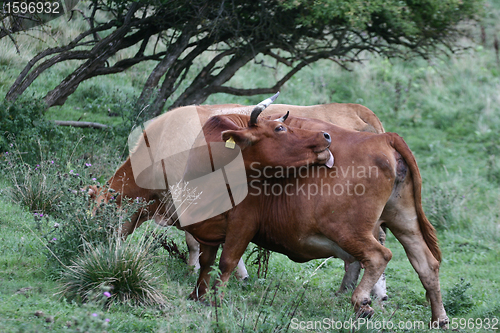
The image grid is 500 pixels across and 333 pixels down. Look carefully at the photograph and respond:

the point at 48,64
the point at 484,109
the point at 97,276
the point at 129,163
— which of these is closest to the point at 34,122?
the point at 48,64

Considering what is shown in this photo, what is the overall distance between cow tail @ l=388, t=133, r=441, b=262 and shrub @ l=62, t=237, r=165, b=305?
8.67 feet

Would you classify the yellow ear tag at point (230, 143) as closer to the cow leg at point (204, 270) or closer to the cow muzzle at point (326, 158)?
the cow muzzle at point (326, 158)

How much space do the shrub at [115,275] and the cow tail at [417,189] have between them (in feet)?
8.67

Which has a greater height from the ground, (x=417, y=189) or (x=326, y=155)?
(x=326, y=155)

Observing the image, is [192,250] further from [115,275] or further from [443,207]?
[443,207]

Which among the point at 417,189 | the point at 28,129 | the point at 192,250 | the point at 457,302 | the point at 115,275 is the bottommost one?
the point at 457,302

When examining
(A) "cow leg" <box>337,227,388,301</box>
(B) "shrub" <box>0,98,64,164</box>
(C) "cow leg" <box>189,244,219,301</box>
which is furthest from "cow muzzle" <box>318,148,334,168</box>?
(B) "shrub" <box>0,98,64,164</box>

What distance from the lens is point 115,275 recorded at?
459cm

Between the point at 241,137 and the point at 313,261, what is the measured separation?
11.1 feet

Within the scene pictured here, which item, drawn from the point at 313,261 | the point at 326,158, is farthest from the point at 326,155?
the point at 313,261

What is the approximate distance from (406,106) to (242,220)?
12238mm

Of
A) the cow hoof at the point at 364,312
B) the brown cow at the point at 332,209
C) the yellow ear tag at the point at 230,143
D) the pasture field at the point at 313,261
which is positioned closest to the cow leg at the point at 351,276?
the pasture field at the point at 313,261

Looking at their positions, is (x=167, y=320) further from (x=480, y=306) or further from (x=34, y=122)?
(x=34, y=122)

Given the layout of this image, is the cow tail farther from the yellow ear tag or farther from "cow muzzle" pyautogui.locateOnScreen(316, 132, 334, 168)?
the yellow ear tag
